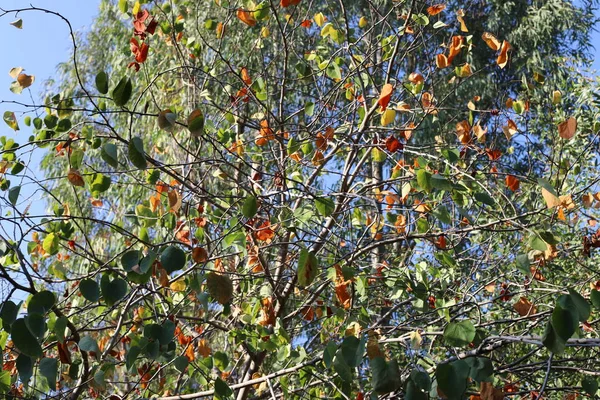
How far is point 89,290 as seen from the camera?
1496 mm

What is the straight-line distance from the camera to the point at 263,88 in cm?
256

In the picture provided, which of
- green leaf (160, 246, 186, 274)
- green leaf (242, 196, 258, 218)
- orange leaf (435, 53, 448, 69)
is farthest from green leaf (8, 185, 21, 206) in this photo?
orange leaf (435, 53, 448, 69)

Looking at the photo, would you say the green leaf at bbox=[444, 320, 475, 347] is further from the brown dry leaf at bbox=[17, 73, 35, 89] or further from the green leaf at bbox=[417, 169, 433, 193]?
the brown dry leaf at bbox=[17, 73, 35, 89]

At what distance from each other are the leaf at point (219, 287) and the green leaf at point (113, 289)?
19cm

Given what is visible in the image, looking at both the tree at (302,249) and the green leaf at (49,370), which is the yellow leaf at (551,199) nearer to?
the tree at (302,249)

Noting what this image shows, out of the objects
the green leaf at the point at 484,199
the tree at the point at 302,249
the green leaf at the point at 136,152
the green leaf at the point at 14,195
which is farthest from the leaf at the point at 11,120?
the green leaf at the point at 484,199

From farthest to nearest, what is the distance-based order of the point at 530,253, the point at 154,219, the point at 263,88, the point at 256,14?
the point at 263,88 < the point at 256,14 < the point at 154,219 < the point at 530,253

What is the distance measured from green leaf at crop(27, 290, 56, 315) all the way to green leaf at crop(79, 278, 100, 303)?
2.6 inches

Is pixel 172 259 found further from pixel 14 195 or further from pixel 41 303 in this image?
pixel 14 195

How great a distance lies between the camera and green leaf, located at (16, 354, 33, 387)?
140 centimetres

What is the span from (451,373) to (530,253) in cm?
75

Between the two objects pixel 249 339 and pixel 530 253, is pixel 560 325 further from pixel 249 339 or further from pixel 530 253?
pixel 249 339

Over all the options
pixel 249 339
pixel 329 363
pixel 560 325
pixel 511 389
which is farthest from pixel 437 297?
pixel 560 325

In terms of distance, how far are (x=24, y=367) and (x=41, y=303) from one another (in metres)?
0.13
